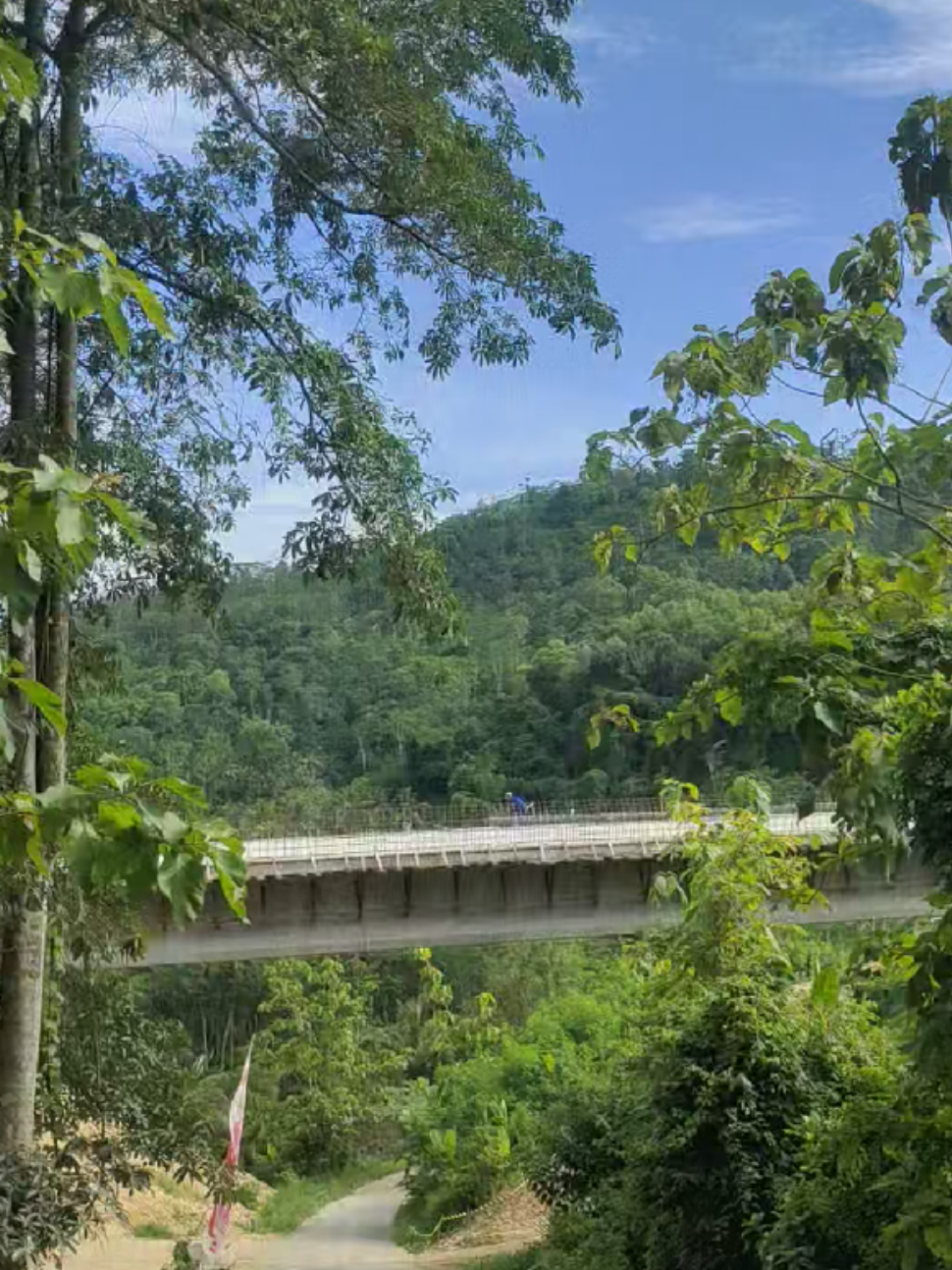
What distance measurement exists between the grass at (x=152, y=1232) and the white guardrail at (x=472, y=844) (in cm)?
674

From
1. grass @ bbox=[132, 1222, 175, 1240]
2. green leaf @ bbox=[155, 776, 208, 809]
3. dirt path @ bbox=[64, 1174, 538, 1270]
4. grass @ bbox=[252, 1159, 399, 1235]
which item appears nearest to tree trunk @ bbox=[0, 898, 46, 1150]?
green leaf @ bbox=[155, 776, 208, 809]

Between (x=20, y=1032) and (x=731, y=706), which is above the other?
(x=731, y=706)

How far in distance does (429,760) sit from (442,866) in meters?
12.6

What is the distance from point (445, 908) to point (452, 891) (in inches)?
8.0

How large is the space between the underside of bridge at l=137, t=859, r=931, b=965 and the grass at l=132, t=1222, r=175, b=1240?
612 centimetres

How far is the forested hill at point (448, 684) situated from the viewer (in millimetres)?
15438

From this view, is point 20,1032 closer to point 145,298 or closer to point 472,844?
point 145,298

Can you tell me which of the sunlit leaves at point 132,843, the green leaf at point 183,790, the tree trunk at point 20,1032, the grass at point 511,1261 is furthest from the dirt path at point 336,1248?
the sunlit leaves at point 132,843

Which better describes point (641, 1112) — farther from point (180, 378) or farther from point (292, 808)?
point (292, 808)

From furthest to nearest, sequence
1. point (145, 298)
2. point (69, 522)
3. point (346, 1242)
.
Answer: point (346, 1242), point (145, 298), point (69, 522)

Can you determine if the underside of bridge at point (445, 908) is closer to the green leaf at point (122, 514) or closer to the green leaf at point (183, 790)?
the green leaf at point (183, 790)

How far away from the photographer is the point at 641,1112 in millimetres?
8234

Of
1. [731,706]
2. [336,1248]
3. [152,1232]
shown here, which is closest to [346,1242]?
[336,1248]

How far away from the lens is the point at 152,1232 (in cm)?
1752
